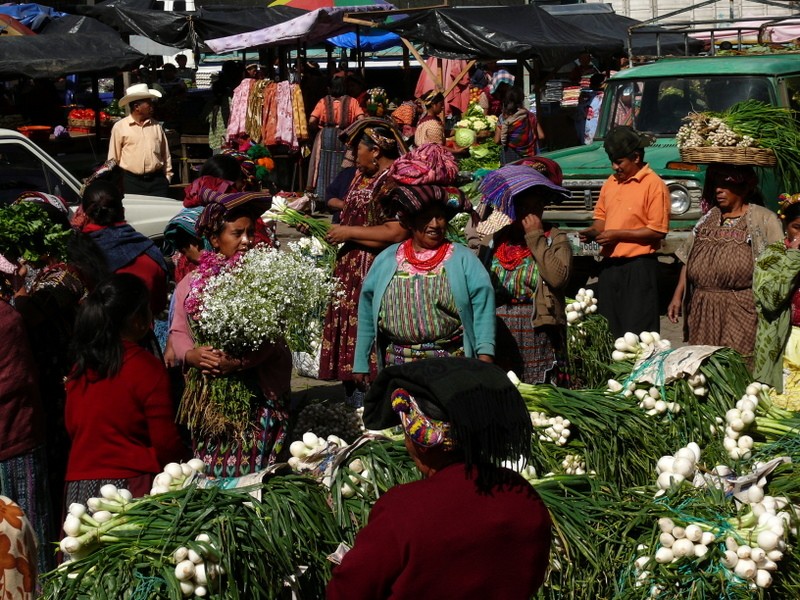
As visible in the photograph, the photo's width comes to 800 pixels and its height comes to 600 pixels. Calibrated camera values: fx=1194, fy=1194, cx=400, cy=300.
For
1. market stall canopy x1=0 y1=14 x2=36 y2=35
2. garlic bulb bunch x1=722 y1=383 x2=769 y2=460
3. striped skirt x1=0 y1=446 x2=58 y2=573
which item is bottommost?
striped skirt x1=0 y1=446 x2=58 y2=573

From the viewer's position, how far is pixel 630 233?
7965mm

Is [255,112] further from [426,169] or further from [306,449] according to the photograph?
[306,449]

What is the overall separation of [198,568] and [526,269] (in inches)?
122

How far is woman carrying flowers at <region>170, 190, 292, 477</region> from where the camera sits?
5055 mm

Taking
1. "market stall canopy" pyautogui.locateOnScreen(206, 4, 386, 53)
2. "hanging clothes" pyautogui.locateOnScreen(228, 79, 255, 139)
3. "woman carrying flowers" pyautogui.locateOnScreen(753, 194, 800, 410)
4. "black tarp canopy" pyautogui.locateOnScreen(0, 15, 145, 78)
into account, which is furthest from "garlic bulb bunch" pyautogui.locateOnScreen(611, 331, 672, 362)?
"market stall canopy" pyautogui.locateOnScreen(206, 4, 386, 53)

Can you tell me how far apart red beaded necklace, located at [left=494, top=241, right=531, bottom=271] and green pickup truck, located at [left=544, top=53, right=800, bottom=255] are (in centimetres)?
510

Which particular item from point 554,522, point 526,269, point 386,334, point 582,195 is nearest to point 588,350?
point 526,269

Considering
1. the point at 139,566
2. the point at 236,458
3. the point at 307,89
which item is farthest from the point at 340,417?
the point at 307,89

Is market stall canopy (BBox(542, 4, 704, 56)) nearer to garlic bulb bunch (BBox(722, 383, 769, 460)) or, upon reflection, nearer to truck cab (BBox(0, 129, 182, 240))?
truck cab (BBox(0, 129, 182, 240))

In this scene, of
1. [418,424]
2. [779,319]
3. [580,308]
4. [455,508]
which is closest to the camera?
[455,508]

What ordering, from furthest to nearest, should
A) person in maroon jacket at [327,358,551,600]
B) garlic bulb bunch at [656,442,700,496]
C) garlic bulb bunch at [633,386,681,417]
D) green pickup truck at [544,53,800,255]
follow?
green pickup truck at [544,53,800,255]
garlic bulb bunch at [633,386,681,417]
garlic bulb bunch at [656,442,700,496]
person in maroon jacket at [327,358,551,600]

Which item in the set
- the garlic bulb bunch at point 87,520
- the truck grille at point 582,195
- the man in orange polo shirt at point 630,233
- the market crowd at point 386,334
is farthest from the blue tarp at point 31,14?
the garlic bulb bunch at point 87,520

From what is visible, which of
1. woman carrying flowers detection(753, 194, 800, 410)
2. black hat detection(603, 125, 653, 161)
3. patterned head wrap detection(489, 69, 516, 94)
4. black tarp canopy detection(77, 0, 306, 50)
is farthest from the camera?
patterned head wrap detection(489, 69, 516, 94)

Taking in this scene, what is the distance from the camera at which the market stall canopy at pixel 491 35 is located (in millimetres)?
17609
